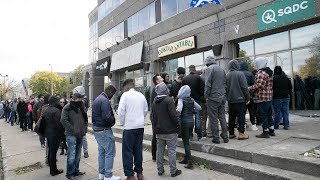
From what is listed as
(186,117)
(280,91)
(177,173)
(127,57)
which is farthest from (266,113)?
(127,57)

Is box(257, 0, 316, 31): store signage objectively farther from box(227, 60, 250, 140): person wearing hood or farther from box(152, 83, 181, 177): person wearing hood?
box(152, 83, 181, 177): person wearing hood

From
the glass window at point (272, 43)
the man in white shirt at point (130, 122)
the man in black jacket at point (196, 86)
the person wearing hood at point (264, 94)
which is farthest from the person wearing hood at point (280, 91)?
the glass window at point (272, 43)

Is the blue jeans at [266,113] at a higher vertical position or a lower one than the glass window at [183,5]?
lower

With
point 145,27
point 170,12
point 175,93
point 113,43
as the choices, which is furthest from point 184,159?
point 113,43

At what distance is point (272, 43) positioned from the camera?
10.9 metres

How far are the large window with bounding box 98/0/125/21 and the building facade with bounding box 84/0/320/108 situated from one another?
3.2 inches

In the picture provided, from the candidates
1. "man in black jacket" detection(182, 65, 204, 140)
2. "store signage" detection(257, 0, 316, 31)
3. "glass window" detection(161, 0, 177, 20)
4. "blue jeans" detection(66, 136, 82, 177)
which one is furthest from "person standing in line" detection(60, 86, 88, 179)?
"glass window" detection(161, 0, 177, 20)

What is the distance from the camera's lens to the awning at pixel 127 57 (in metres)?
18.8

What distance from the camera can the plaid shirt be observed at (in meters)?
6.27

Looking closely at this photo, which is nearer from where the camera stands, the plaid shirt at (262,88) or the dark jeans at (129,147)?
the dark jeans at (129,147)

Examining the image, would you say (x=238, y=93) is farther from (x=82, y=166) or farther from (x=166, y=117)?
(x=82, y=166)

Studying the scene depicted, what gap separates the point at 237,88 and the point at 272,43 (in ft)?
19.0

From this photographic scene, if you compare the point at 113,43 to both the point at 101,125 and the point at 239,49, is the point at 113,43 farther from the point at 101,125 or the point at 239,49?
the point at 101,125

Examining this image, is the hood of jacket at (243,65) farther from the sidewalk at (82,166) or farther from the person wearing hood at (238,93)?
the sidewalk at (82,166)
